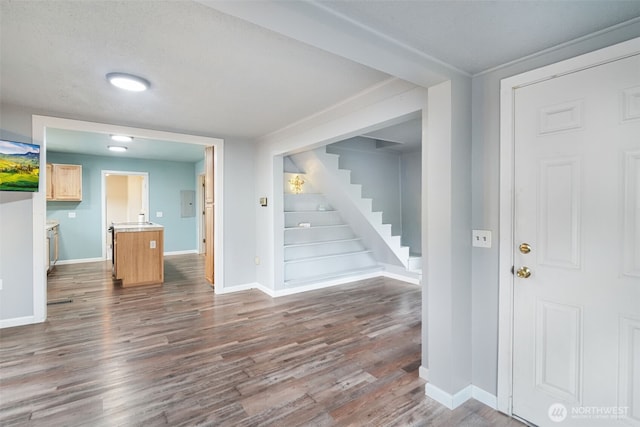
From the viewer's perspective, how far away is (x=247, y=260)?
4836 millimetres

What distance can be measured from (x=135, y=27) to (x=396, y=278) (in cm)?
505

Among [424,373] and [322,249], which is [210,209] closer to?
[322,249]

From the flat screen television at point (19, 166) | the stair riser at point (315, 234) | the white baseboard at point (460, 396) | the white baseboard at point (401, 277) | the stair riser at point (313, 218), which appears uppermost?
the flat screen television at point (19, 166)

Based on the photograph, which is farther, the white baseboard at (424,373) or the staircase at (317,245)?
the staircase at (317,245)

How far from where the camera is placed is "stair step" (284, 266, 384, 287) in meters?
4.75

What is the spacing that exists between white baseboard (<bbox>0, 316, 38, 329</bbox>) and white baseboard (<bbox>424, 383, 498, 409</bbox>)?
4.16m

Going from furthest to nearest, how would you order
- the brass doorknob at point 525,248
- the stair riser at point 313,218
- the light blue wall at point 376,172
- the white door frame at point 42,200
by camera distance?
the light blue wall at point 376,172, the stair riser at point 313,218, the white door frame at point 42,200, the brass doorknob at point 525,248

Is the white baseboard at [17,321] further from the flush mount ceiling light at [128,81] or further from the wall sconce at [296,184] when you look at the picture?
the wall sconce at [296,184]

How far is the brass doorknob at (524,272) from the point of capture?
189 centimetres

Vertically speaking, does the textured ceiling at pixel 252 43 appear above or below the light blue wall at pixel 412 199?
above

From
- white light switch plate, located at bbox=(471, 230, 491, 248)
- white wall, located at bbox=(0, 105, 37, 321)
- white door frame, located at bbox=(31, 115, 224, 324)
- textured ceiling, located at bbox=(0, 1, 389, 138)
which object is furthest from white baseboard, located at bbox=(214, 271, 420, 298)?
white light switch plate, located at bbox=(471, 230, 491, 248)

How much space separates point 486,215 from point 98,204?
800 centimetres

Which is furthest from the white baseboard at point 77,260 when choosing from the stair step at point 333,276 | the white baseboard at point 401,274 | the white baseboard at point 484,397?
the white baseboard at point 484,397

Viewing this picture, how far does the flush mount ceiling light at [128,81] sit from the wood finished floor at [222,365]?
2.34 m
